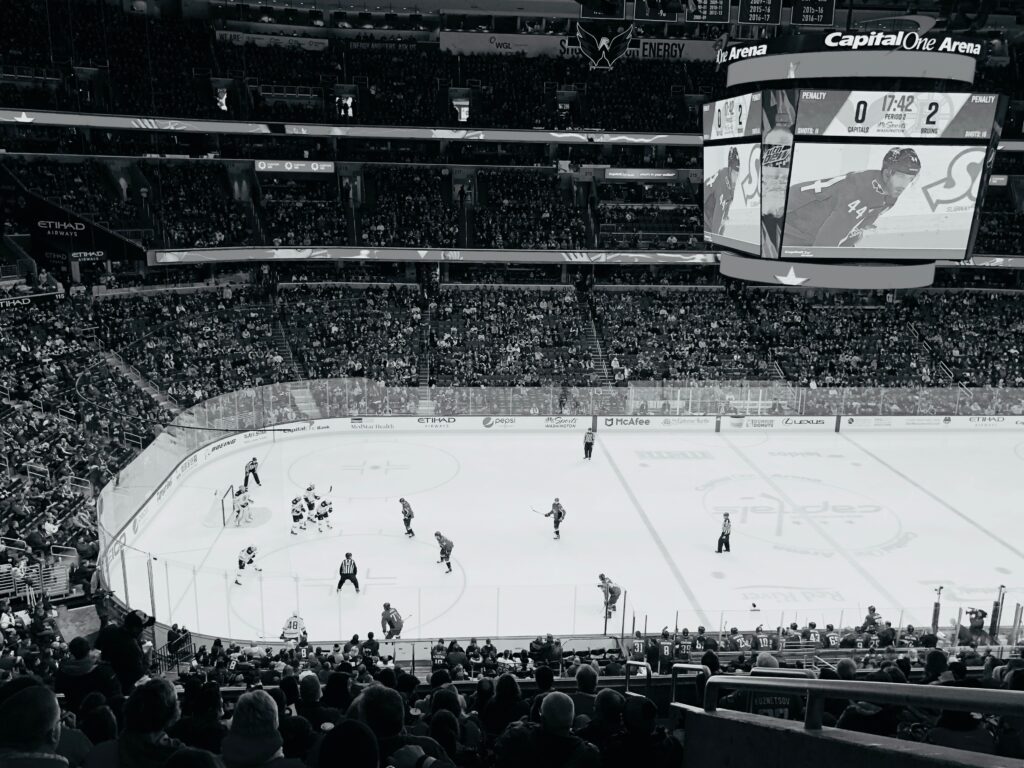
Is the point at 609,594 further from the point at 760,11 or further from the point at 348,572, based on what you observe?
the point at 760,11

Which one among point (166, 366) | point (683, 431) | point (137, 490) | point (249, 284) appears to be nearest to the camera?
point (137, 490)

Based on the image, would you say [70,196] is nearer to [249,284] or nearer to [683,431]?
[249,284]

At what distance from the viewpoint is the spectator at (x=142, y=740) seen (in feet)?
11.6

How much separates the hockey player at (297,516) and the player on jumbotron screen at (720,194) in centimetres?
1121

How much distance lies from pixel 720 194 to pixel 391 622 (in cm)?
1108

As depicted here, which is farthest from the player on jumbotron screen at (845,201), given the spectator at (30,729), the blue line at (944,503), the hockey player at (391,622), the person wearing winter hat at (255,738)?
the spectator at (30,729)

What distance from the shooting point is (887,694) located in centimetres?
271

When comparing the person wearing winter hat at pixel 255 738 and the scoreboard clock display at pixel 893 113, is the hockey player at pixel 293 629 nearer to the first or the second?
the person wearing winter hat at pixel 255 738

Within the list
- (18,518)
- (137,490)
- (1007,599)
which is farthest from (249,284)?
(1007,599)

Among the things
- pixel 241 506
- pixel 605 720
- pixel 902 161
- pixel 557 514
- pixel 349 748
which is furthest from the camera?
pixel 241 506

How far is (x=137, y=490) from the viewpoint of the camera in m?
18.4

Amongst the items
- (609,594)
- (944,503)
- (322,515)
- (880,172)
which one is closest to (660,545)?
(609,594)

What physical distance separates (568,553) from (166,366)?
50.0 ft

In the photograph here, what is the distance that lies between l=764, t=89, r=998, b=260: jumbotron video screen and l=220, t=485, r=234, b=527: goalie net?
13.5m
